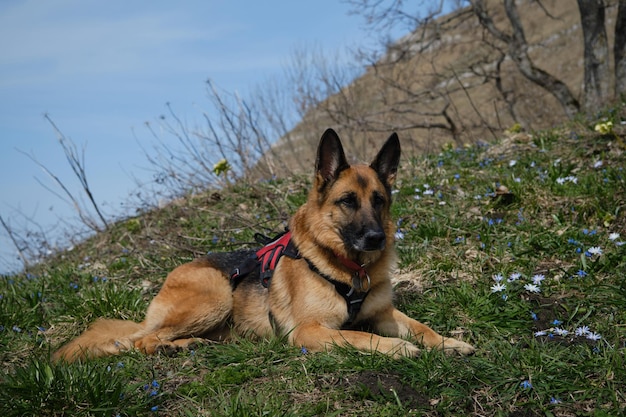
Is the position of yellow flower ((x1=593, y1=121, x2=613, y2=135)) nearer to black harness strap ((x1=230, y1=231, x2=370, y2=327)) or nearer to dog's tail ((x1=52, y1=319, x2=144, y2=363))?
black harness strap ((x1=230, y1=231, x2=370, y2=327))

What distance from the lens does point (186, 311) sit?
15.5 ft

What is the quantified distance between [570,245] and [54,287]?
20.3ft

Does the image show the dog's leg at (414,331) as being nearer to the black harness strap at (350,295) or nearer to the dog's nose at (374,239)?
the black harness strap at (350,295)

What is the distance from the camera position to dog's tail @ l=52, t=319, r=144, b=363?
4223 millimetres

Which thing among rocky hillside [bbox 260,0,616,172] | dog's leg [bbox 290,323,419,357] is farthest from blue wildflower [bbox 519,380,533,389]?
rocky hillside [bbox 260,0,616,172]

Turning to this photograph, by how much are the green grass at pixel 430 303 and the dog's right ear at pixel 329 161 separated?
148 centimetres

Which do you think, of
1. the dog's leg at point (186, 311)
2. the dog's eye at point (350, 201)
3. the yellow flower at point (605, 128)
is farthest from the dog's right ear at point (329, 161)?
the yellow flower at point (605, 128)

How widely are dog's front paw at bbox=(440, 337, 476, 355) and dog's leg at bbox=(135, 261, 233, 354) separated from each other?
78.2 inches

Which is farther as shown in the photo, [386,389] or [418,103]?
[418,103]

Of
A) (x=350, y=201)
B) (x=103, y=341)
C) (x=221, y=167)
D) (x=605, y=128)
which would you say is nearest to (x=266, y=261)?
(x=350, y=201)

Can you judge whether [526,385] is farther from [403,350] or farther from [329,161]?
[329,161]

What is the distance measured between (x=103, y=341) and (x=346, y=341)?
84.3 inches

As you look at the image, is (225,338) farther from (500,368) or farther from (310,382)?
(500,368)

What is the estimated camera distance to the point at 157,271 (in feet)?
22.6
